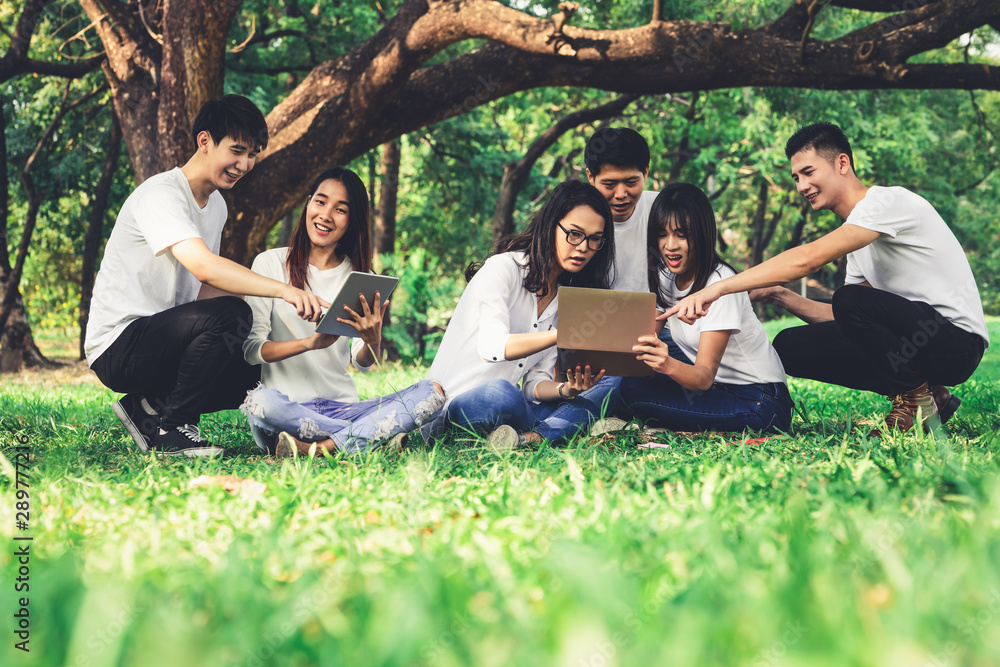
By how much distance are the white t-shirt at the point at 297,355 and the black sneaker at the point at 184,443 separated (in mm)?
402

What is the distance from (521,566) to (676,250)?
2.58 meters

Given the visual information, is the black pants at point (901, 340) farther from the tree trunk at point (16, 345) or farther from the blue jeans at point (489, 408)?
the tree trunk at point (16, 345)

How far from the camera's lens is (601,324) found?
131 inches

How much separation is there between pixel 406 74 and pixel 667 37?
206 cm

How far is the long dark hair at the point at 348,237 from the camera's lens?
3.79 meters

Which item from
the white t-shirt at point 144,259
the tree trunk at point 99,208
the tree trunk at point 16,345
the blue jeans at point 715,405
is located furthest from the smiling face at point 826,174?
the tree trunk at point 16,345

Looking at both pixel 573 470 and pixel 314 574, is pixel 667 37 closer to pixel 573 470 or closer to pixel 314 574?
pixel 573 470

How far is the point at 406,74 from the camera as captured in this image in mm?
6227

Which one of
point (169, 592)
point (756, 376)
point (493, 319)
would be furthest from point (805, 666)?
point (756, 376)

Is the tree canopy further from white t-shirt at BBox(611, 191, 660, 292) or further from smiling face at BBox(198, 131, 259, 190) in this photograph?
smiling face at BBox(198, 131, 259, 190)

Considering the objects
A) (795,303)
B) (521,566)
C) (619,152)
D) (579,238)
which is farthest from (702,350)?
(521,566)

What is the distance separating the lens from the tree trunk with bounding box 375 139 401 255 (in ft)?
45.6

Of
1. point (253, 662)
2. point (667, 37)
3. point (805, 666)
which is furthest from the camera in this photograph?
point (667, 37)

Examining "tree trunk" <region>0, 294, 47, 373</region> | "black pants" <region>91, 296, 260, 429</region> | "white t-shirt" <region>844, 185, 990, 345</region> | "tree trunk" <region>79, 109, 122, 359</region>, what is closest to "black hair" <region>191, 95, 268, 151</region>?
"black pants" <region>91, 296, 260, 429</region>
